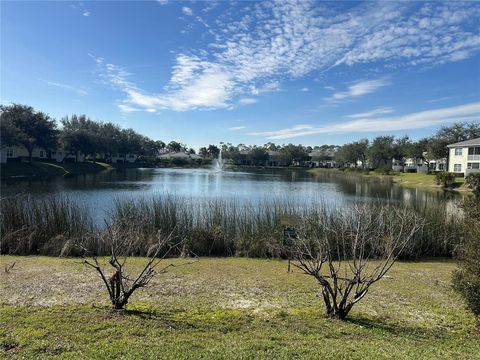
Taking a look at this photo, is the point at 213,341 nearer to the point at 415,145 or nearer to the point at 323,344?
the point at 323,344

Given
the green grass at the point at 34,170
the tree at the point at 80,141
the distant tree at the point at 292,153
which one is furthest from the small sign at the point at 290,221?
the distant tree at the point at 292,153

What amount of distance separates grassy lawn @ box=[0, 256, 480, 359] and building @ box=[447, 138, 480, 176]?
42492 millimetres

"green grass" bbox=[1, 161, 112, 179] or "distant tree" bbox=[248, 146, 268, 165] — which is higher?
"distant tree" bbox=[248, 146, 268, 165]

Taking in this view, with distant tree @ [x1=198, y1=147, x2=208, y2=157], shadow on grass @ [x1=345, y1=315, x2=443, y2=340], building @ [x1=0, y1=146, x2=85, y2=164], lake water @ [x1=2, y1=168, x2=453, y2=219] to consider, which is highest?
distant tree @ [x1=198, y1=147, x2=208, y2=157]

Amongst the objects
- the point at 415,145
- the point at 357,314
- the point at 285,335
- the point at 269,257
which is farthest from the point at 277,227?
the point at 415,145

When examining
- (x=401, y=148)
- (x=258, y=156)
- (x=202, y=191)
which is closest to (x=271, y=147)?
(x=258, y=156)

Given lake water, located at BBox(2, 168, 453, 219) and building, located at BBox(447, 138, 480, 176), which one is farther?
building, located at BBox(447, 138, 480, 176)

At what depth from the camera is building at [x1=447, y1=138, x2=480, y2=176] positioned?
1667 inches

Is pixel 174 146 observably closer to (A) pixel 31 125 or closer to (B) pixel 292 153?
(B) pixel 292 153

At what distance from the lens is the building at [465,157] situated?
139ft

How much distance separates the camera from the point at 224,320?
4.10 meters

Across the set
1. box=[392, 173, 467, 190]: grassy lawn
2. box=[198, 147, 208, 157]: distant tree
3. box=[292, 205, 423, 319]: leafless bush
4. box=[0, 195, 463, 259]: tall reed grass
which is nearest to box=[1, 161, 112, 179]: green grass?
box=[0, 195, 463, 259]: tall reed grass

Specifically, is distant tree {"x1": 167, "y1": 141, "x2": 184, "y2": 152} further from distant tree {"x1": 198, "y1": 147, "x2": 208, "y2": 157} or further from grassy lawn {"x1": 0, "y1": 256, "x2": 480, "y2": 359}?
grassy lawn {"x1": 0, "y1": 256, "x2": 480, "y2": 359}

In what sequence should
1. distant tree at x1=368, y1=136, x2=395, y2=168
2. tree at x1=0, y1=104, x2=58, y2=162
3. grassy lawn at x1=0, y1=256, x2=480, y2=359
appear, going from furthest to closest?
distant tree at x1=368, y1=136, x2=395, y2=168, tree at x1=0, y1=104, x2=58, y2=162, grassy lawn at x1=0, y1=256, x2=480, y2=359
